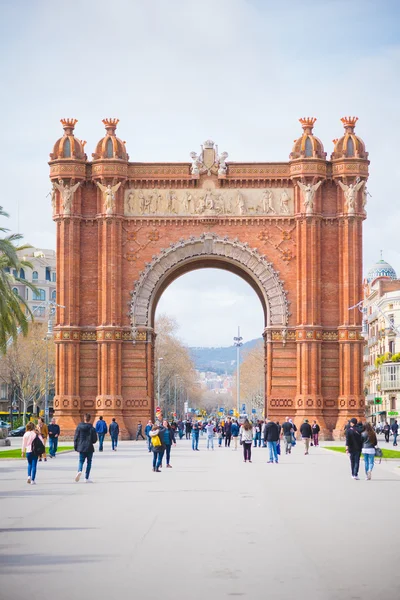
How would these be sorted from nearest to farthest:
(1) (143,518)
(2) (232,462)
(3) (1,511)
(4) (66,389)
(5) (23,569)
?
(5) (23,569)
(1) (143,518)
(3) (1,511)
(2) (232,462)
(4) (66,389)

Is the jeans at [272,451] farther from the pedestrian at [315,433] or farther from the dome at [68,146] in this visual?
the dome at [68,146]

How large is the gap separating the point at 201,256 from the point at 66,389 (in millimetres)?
9924

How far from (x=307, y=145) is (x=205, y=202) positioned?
6094 millimetres

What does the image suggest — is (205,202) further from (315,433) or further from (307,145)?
(315,433)

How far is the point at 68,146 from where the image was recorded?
187 feet

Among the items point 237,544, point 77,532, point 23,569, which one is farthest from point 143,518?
point 23,569

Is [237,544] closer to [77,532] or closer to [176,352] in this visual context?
[77,532]

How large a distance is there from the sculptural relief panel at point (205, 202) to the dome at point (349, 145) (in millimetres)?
3269

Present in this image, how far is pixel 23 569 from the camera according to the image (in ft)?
39.7

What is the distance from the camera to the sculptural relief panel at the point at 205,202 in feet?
188

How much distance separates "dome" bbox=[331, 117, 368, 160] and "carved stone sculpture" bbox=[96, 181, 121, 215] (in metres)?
11.6

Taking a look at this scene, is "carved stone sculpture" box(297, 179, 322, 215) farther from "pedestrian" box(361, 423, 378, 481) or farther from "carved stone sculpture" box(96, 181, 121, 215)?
"pedestrian" box(361, 423, 378, 481)

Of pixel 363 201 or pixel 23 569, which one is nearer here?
pixel 23 569

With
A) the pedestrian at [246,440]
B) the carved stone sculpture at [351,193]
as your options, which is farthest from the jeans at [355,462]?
the carved stone sculpture at [351,193]
